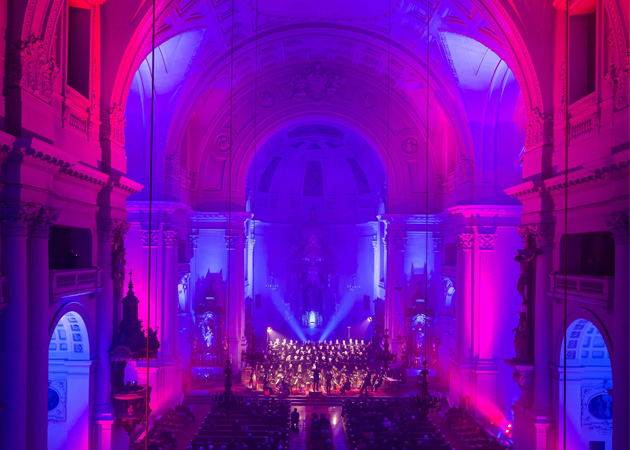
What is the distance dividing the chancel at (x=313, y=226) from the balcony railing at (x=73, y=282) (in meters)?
0.06

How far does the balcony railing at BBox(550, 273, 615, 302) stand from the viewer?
9.84 m

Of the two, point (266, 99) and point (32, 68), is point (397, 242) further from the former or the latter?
point (32, 68)

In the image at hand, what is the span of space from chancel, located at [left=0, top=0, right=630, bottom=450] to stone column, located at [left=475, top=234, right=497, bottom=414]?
0.39 ft

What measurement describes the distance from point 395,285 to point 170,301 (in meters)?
11.1

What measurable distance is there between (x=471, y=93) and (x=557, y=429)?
38.1 ft

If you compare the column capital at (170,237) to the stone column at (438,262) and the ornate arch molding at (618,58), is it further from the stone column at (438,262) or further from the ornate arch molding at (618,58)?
the ornate arch molding at (618,58)

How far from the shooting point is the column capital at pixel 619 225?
8.91 metres

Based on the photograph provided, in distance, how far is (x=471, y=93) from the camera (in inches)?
724

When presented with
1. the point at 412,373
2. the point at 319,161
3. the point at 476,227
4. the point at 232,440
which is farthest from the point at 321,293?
the point at 232,440

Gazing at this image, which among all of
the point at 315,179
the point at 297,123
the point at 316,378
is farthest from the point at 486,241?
the point at 315,179

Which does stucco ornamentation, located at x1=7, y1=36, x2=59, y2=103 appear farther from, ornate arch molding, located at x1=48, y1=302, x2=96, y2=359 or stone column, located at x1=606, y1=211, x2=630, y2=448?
stone column, located at x1=606, y1=211, x2=630, y2=448

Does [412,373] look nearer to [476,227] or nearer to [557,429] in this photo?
[476,227]

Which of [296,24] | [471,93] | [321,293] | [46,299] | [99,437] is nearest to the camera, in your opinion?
[46,299]

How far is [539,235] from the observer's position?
1256 centimetres
